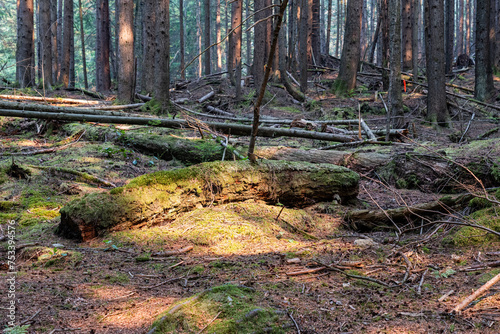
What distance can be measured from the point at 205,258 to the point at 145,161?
414 cm

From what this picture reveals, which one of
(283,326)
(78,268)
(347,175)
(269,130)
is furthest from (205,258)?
(269,130)

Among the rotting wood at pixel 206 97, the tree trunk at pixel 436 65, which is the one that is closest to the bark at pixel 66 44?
the rotting wood at pixel 206 97

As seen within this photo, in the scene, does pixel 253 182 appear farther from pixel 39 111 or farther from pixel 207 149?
pixel 39 111

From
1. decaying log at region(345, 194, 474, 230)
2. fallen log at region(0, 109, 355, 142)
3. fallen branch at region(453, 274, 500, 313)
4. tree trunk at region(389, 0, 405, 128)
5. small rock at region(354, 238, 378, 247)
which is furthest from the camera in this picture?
tree trunk at region(389, 0, 405, 128)

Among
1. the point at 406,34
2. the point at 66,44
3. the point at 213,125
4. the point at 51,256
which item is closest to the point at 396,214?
the point at 51,256

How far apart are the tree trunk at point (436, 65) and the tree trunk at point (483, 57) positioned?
3.29 meters

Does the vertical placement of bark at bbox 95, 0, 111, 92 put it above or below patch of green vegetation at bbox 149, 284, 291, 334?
above

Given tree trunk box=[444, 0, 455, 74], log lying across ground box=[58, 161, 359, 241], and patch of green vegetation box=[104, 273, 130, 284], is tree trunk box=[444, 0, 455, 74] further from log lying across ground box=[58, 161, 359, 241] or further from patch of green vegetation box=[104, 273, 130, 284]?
patch of green vegetation box=[104, 273, 130, 284]

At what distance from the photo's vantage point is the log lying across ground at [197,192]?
409 cm

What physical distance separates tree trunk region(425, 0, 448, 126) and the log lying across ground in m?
6.63

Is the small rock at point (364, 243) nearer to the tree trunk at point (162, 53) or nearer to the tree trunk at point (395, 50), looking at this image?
the tree trunk at point (395, 50)

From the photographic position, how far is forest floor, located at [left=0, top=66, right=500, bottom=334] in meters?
2.34

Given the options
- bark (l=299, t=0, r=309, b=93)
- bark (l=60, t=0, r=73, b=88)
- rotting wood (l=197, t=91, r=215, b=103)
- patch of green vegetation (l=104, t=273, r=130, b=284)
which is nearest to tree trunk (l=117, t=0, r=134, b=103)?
rotting wood (l=197, t=91, r=215, b=103)

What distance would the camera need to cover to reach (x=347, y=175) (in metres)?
5.89
